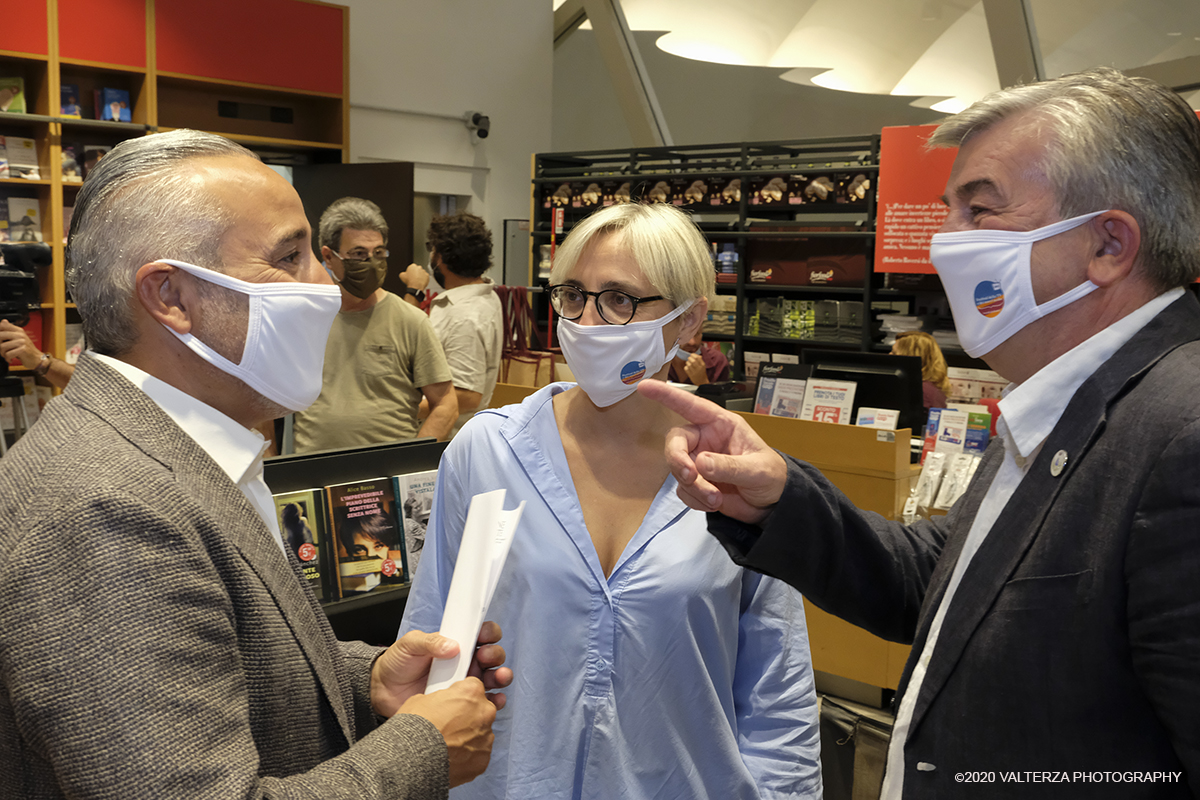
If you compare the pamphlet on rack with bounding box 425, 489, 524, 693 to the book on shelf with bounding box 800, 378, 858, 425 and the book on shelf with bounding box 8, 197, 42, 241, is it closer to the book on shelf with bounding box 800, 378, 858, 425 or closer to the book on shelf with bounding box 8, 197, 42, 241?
the book on shelf with bounding box 800, 378, 858, 425

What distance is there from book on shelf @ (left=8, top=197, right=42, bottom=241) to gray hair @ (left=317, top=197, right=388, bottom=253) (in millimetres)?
3297

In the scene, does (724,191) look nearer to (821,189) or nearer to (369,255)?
(821,189)

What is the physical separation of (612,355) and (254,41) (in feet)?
21.1

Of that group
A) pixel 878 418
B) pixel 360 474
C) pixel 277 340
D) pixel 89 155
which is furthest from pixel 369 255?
pixel 89 155

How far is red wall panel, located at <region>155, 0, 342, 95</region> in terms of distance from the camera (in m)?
6.61

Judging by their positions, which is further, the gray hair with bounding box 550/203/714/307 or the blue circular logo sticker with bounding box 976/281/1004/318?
the gray hair with bounding box 550/203/714/307

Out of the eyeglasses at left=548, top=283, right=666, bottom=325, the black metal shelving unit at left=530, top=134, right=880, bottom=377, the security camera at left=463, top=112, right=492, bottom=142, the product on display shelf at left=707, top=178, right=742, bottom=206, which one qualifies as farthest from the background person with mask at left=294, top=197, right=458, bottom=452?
the security camera at left=463, top=112, right=492, bottom=142

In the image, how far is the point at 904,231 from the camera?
595cm

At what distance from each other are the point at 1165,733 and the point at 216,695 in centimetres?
100

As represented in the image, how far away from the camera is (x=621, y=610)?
1.57 m

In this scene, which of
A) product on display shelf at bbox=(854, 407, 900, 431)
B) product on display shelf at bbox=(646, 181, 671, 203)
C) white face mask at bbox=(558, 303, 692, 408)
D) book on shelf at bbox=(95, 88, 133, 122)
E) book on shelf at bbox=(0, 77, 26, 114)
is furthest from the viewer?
product on display shelf at bbox=(646, 181, 671, 203)

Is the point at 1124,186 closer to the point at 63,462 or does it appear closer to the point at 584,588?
the point at 584,588

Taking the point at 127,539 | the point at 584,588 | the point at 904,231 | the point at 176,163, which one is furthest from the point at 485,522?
the point at 904,231

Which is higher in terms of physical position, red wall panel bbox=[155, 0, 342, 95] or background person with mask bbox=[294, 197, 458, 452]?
red wall panel bbox=[155, 0, 342, 95]
